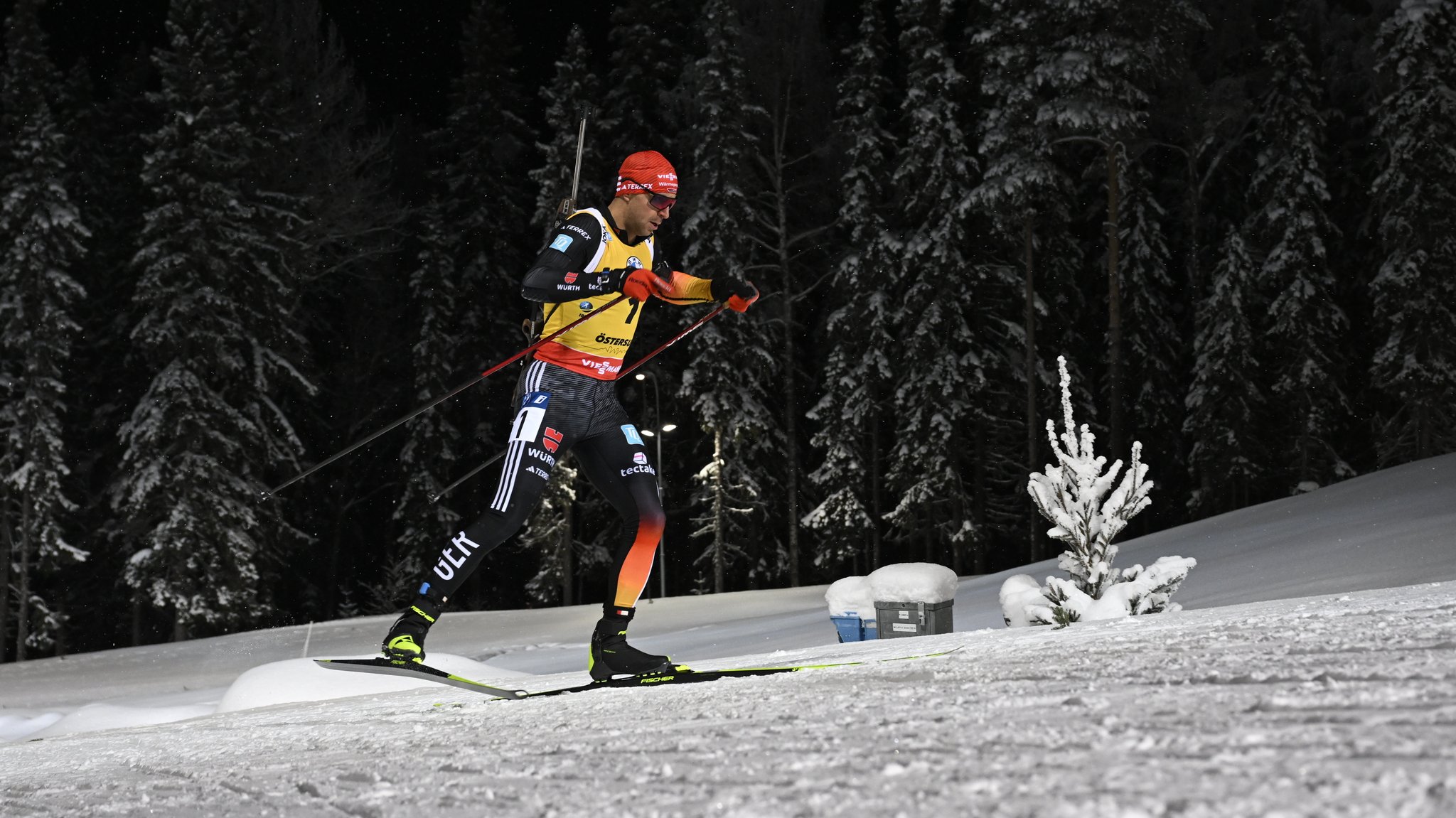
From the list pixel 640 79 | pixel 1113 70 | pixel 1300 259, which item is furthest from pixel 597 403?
pixel 640 79

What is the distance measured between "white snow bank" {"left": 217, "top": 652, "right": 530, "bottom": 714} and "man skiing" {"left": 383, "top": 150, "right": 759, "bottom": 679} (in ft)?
11.3

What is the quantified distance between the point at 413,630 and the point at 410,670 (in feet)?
0.62

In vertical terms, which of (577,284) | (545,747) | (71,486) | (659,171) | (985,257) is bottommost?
(545,747)

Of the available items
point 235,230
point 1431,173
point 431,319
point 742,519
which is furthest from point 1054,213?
point 235,230

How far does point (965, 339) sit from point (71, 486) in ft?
69.5

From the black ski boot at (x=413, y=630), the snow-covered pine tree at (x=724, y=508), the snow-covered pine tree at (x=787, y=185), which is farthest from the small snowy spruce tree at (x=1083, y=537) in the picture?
the snow-covered pine tree at (x=787, y=185)

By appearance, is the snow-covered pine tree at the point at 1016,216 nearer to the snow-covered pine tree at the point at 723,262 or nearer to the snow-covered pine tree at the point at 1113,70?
the snow-covered pine tree at the point at 1113,70

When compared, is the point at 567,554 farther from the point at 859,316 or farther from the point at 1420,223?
the point at 1420,223

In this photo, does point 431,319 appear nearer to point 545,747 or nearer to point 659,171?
point 659,171

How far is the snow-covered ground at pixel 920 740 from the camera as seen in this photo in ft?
6.75

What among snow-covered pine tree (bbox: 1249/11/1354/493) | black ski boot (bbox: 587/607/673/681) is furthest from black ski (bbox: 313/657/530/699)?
snow-covered pine tree (bbox: 1249/11/1354/493)

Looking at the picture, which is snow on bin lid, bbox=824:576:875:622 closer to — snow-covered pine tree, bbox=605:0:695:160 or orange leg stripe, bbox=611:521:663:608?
orange leg stripe, bbox=611:521:663:608

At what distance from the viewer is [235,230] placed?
25.9 meters

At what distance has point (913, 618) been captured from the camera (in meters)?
8.91
